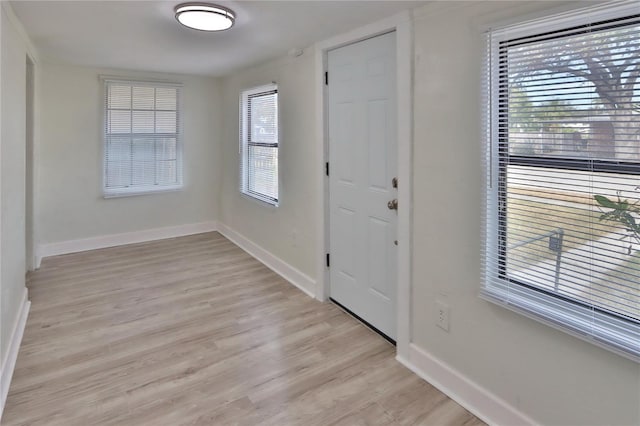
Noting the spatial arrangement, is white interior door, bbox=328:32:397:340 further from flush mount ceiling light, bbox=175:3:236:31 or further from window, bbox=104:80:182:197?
window, bbox=104:80:182:197

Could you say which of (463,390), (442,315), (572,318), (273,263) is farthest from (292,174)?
(572,318)

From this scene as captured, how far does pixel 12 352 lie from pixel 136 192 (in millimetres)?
2837

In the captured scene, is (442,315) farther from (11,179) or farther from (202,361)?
(11,179)

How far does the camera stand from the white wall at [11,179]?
2154 millimetres

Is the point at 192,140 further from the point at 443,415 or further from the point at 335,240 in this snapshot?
the point at 443,415

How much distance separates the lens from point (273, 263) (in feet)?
13.3

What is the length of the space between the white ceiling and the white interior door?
26cm

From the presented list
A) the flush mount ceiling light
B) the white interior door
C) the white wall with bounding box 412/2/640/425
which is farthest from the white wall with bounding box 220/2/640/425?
the flush mount ceiling light

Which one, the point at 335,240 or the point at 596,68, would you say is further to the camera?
the point at 335,240

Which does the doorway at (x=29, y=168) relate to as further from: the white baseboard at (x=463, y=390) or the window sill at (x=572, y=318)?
the window sill at (x=572, y=318)

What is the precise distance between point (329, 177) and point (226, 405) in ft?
5.88

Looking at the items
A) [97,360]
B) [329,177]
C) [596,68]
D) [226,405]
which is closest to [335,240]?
[329,177]

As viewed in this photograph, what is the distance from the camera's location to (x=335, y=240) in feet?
10.3

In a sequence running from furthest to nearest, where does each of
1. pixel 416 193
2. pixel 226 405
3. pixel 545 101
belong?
pixel 416 193
pixel 226 405
pixel 545 101
